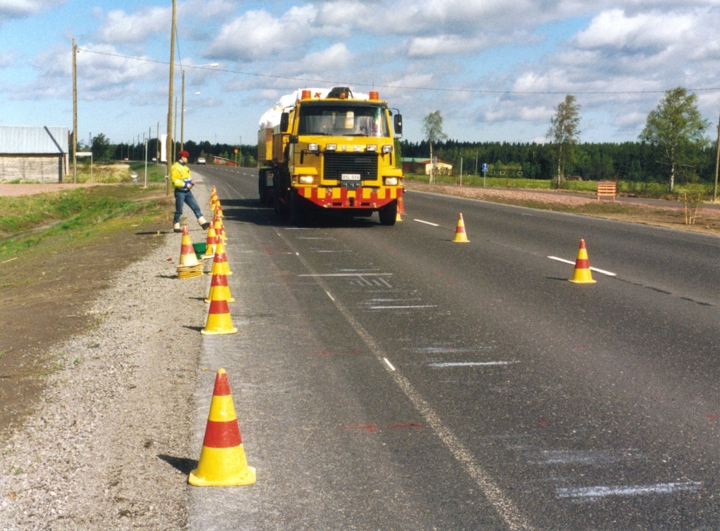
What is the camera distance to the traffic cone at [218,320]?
9000 millimetres

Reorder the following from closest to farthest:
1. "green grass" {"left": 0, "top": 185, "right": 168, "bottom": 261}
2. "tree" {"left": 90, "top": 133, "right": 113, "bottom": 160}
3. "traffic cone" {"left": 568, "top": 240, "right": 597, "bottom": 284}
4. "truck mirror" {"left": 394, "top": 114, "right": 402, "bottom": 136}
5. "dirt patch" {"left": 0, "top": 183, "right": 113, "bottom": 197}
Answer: "traffic cone" {"left": 568, "top": 240, "right": 597, "bottom": 284}, "truck mirror" {"left": 394, "top": 114, "right": 402, "bottom": 136}, "green grass" {"left": 0, "top": 185, "right": 168, "bottom": 261}, "dirt patch" {"left": 0, "top": 183, "right": 113, "bottom": 197}, "tree" {"left": 90, "top": 133, "right": 113, "bottom": 160}

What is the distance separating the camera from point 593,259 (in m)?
16.3

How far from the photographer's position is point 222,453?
487cm

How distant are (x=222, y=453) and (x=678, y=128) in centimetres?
8418

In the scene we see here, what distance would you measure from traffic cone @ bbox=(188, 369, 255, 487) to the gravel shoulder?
0.15 metres

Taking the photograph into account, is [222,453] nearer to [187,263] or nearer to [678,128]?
[187,263]

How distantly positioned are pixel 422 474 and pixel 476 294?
6.80 m

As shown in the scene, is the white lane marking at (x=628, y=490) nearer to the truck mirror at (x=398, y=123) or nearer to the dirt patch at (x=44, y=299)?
the dirt patch at (x=44, y=299)

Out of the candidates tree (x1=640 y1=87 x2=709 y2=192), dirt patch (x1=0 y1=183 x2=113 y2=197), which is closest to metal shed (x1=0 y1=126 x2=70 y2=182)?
dirt patch (x1=0 y1=183 x2=113 y2=197)

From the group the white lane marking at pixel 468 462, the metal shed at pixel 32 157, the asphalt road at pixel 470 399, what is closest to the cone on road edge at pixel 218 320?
the asphalt road at pixel 470 399

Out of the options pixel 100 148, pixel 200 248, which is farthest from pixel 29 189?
pixel 100 148

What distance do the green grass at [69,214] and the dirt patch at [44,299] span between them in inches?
179

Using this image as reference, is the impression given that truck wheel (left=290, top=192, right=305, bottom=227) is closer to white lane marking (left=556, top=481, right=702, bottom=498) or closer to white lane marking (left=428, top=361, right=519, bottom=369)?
white lane marking (left=428, top=361, right=519, bottom=369)

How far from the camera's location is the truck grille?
21.5m
